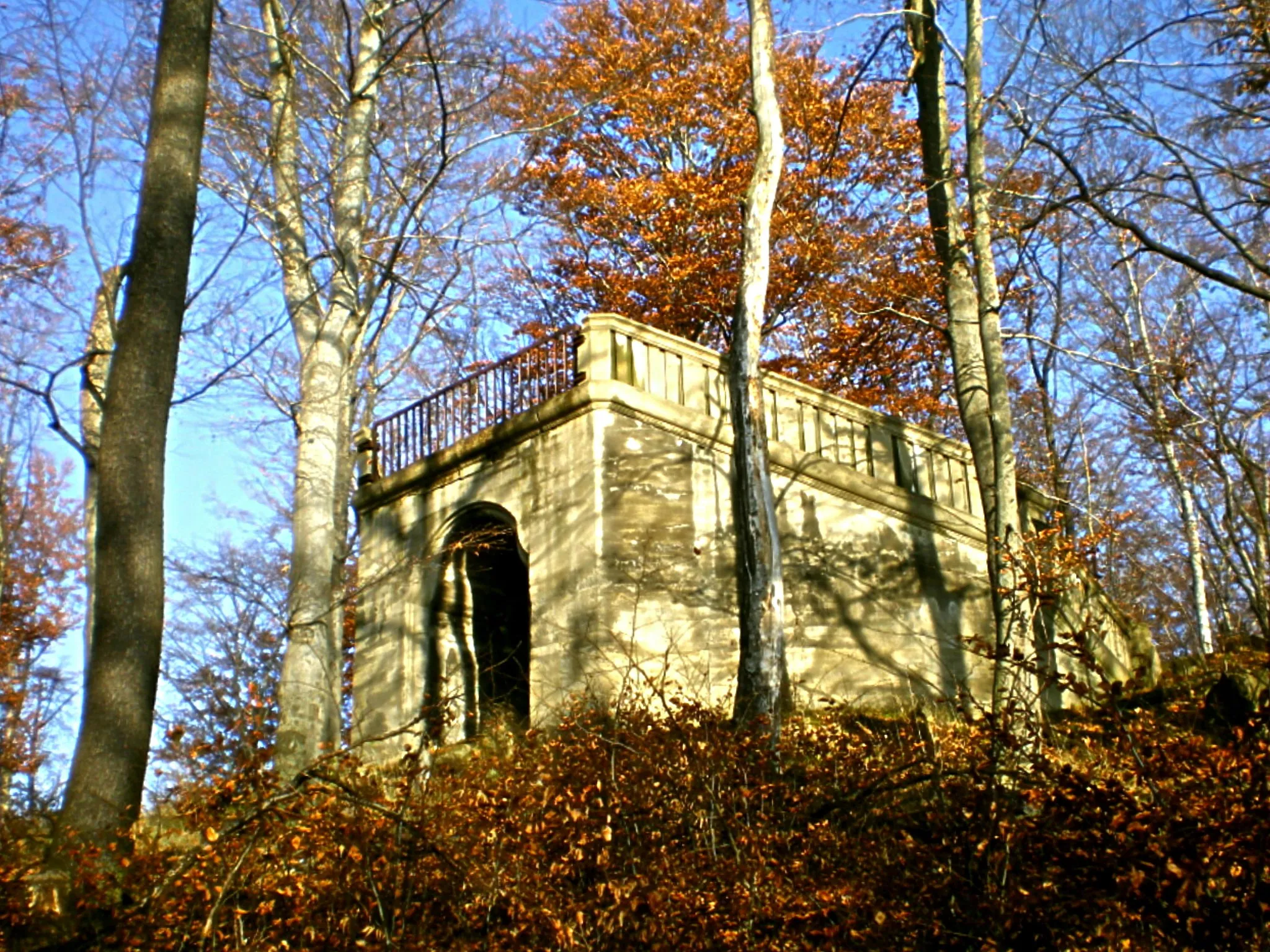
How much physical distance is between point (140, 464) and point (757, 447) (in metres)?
6.62

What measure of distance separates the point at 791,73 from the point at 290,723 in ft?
52.3

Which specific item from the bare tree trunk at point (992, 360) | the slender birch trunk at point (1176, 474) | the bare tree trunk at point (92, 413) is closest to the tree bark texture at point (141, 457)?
the bare tree trunk at point (92, 413)

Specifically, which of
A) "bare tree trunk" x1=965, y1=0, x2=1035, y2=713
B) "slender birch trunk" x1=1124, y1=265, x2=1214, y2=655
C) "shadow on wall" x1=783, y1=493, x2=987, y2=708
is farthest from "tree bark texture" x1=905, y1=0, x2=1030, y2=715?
"slender birch trunk" x1=1124, y1=265, x2=1214, y2=655

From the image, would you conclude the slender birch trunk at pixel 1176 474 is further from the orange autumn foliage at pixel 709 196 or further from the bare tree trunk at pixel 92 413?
the bare tree trunk at pixel 92 413

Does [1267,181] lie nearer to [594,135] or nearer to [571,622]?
[571,622]

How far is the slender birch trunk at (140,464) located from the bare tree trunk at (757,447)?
5180 millimetres

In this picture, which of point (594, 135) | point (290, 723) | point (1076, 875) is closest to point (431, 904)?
point (1076, 875)

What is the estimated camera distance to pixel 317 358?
12.0 metres

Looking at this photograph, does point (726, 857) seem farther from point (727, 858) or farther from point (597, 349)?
point (597, 349)

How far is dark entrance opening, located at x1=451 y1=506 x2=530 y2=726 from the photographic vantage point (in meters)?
14.5

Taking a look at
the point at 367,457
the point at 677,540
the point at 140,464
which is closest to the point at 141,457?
the point at 140,464

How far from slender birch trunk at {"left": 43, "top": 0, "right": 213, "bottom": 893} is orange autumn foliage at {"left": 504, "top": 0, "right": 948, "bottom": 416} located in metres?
12.7

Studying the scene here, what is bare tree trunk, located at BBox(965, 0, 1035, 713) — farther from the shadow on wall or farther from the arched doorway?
the arched doorway

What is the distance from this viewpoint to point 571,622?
12555mm
